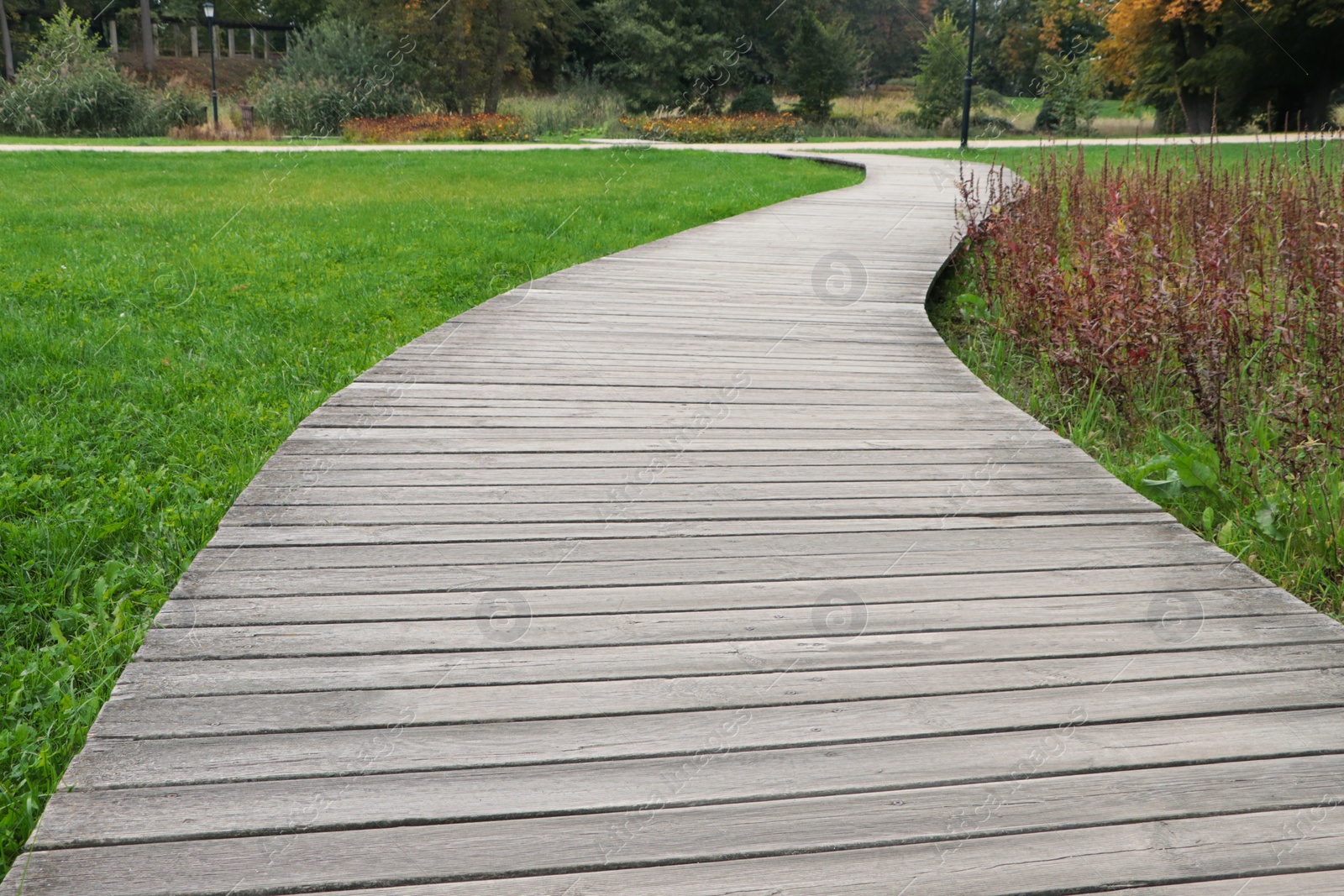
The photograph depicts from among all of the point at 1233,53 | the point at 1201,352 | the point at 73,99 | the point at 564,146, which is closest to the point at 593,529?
the point at 1201,352

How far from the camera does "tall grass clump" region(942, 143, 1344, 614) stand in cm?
354

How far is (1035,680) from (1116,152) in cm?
1722

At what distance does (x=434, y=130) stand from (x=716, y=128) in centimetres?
710

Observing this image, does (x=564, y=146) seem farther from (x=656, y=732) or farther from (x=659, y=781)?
(x=659, y=781)

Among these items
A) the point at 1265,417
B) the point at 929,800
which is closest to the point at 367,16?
the point at 1265,417

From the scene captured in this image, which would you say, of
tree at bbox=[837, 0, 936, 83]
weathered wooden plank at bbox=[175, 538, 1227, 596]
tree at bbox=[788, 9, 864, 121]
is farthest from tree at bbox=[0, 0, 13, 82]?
weathered wooden plank at bbox=[175, 538, 1227, 596]

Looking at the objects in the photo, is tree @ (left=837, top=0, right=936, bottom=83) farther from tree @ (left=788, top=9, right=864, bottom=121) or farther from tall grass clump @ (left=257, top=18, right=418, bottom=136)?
tall grass clump @ (left=257, top=18, right=418, bottom=136)

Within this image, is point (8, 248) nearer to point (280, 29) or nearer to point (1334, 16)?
point (1334, 16)

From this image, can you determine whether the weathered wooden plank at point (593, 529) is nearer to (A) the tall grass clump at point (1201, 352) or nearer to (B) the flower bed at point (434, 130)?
(A) the tall grass clump at point (1201, 352)

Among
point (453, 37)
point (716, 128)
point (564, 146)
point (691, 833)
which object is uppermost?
point (453, 37)

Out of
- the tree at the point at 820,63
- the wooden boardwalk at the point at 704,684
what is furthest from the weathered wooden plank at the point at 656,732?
the tree at the point at 820,63

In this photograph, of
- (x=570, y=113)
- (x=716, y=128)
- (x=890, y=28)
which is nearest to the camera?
(x=716, y=128)

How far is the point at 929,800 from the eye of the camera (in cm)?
184

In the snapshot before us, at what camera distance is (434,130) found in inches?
904
